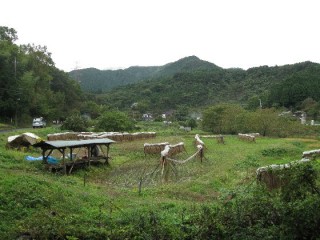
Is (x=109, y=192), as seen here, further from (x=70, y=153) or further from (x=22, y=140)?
(x=22, y=140)

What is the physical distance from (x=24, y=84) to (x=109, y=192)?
139 ft

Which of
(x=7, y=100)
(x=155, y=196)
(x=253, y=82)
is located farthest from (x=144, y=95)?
(x=155, y=196)

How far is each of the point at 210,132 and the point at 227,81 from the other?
78113 mm

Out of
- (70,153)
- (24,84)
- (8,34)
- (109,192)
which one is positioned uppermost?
(8,34)

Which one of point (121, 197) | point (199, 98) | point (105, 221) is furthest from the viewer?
point (199, 98)

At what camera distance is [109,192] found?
1575 centimetres

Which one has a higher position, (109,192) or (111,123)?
(111,123)

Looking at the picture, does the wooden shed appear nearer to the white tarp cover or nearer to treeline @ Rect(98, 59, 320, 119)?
the white tarp cover

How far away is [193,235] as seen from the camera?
958 cm

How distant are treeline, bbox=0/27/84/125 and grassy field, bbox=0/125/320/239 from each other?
24.6 metres

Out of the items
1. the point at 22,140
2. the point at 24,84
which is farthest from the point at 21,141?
the point at 24,84

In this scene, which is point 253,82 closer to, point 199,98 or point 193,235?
point 199,98

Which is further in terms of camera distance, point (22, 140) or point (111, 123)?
point (111, 123)

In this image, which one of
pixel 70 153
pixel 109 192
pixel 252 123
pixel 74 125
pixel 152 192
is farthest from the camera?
pixel 252 123
